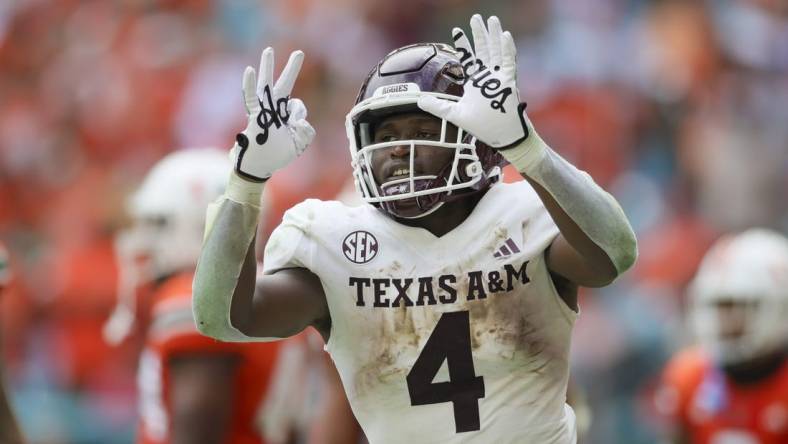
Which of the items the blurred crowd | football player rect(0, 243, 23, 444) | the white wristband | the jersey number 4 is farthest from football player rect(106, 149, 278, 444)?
the blurred crowd

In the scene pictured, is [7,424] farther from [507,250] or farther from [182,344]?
[507,250]

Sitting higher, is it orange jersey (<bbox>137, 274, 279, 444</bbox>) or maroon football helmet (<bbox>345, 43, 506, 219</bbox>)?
maroon football helmet (<bbox>345, 43, 506, 219</bbox>)

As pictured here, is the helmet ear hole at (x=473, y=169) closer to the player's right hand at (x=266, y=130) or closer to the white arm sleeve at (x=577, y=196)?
the white arm sleeve at (x=577, y=196)

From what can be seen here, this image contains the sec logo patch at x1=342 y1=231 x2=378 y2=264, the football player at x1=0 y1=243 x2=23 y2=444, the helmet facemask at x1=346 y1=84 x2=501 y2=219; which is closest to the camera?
the helmet facemask at x1=346 y1=84 x2=501 y2=219

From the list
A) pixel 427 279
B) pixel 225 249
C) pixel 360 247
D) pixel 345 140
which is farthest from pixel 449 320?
pixel 345 140

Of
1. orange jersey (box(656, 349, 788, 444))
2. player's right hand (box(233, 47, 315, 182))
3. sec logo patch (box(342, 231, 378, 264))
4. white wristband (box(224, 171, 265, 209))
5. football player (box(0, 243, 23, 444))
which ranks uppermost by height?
player's right hand (box(233, 47, 315, 182))

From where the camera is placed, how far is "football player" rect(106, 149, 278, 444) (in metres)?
4.52

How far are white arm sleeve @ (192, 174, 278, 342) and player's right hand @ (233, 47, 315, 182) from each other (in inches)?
1.8

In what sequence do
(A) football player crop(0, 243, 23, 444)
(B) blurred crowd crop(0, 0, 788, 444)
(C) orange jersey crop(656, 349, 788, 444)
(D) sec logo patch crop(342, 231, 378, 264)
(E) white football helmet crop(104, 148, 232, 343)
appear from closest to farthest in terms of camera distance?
→ (D) sec logo patch crop(342, 231, 378, 264), (A) football player crop(0, 243, 23, 444), (E) white football helmet crop(104, 148, 232, 343), (C) orange jersey crop(656, 349, 788, 444), (B) blurred crowd crop(0, 0, 788, 444)

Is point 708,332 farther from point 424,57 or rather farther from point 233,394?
point 424,57

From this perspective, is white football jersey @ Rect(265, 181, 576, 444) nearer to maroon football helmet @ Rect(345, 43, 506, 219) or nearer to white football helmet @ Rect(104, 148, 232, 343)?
maroon football helmet @ Rect(345, 43, 506, 219)

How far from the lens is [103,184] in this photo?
8.98 m

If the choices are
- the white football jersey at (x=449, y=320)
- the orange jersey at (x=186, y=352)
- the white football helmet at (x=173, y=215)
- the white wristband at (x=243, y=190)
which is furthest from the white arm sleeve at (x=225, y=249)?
the white football helmet at (x=173, y=215)

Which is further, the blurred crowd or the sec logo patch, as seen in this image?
the blurred crowd
